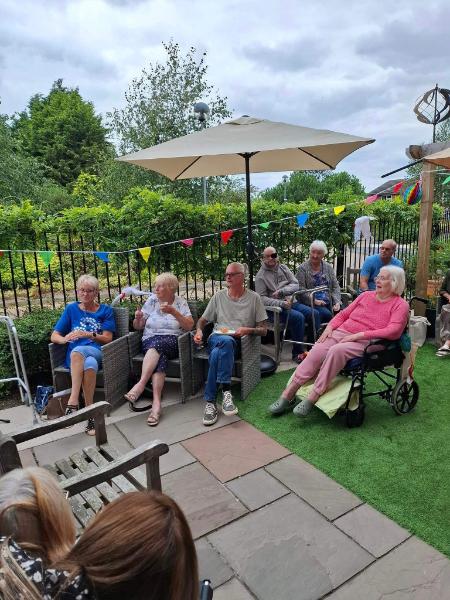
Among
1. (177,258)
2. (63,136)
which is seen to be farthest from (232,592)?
(63,136)

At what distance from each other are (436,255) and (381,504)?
535cm

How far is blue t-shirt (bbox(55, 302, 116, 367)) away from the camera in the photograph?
3.57 meters

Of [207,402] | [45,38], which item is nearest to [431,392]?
[207,402]

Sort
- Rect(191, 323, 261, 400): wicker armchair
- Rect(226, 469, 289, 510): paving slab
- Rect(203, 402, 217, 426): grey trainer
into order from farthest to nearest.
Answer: Rect(191, 323, 261, 400): wicker armchair → Rect(203, 402, 217, 426): grey trainer → Rect(226, 469, 289, 510): paving slab

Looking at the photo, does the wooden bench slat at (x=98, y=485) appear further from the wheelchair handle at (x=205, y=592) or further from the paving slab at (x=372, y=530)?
the paving slab at (x=372, y=530)

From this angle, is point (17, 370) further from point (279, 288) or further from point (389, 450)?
point (389, 450)

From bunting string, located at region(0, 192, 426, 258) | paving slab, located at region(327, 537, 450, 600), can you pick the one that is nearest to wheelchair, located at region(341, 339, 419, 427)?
paving slab, located at region(327, 537, 450, 600)

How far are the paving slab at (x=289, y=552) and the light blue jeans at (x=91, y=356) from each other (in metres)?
1.75

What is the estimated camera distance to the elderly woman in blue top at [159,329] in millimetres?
3604

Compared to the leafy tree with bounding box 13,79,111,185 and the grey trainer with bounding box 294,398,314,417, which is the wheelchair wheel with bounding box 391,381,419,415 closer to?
the grey trainer with bounding box 294,398,314,417

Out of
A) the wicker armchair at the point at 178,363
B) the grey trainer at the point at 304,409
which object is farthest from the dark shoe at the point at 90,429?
the grey trainer at the point at 304,409

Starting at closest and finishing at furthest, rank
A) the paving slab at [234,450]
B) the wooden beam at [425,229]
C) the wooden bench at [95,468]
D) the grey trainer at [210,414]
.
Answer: the wooden bench at [95,468]
the paving slab at [234,450]
the grey trainer at [210,414]
the wooden beam at [425,229]

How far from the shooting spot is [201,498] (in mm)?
2453

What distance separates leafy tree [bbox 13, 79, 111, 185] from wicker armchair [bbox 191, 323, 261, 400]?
26472 mm
